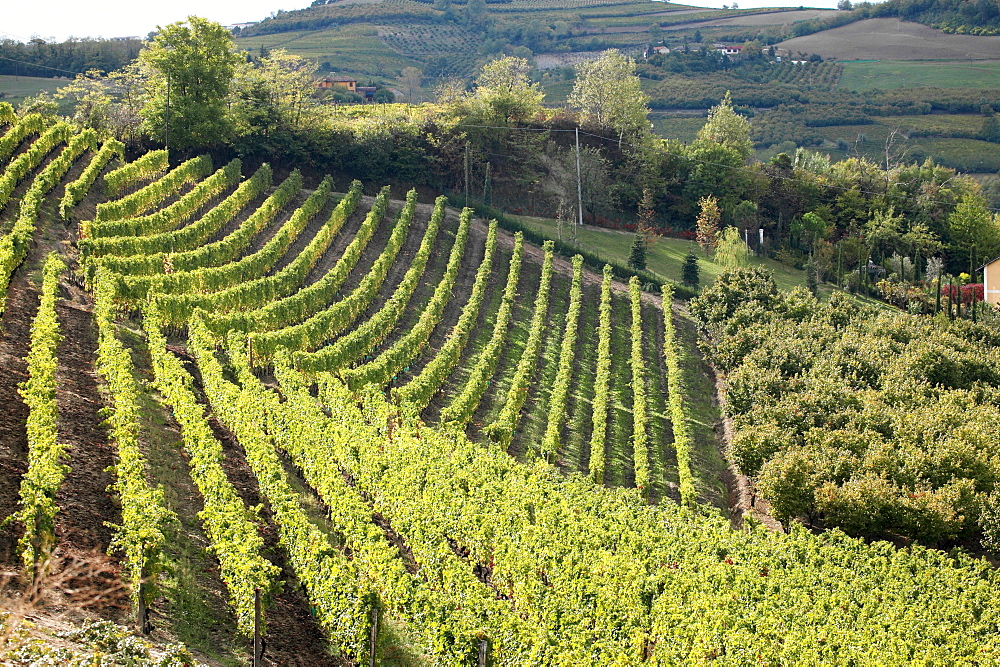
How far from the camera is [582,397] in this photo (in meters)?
40.0

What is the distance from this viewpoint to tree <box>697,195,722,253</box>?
65375 mm

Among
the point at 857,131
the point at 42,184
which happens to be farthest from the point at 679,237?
the point at 857,131

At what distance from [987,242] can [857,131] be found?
6579cm

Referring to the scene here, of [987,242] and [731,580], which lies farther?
[987,242]

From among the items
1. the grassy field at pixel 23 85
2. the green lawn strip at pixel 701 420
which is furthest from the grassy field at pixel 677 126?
the green lawn strip at pixel 701 420

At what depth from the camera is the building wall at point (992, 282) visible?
200 feet

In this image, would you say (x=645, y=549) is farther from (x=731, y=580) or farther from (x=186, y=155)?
(x=186, y=155)

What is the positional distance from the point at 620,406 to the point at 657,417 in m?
1.64

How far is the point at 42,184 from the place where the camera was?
143 feet

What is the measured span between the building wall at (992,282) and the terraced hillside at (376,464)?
26242 millimetres

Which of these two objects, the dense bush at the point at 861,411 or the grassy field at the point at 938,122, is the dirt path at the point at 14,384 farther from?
the grassy field at the point at 938,122

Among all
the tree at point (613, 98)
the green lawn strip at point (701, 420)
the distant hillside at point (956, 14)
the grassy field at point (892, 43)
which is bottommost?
the green lawn strip at point (701, 420)

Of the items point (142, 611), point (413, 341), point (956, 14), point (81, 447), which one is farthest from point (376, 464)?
point (956, 14)

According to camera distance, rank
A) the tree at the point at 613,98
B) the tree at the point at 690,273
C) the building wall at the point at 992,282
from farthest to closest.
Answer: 1. the tree at the point at 613,98
2. the building wall at the point at 992,282
3. the tree at the point at 690,273
